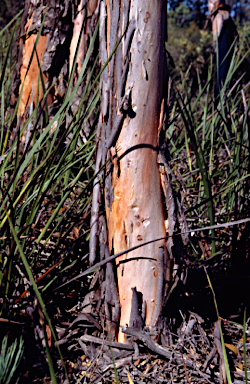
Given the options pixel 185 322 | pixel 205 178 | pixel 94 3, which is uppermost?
pixel 94 3

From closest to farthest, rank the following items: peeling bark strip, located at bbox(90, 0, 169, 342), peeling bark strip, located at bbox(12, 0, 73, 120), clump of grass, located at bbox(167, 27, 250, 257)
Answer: peeling bark strip, located at bbox(90, 0, 169, 342) < clump of grass, located at bbox(167, 27, 250, 257) < peeling bark strip, located at bbox(12, 0, 73, 120)

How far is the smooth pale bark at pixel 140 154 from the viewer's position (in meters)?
0.92

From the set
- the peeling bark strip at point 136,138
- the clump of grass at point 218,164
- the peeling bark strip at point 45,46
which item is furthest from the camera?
the peeling bark strip at point 45,46

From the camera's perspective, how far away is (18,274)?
945 mm

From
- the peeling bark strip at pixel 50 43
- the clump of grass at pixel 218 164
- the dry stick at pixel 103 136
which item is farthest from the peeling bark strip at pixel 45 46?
the dry stick at pixel 103 136

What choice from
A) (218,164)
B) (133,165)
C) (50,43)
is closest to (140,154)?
(133,165)

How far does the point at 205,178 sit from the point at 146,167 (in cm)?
17

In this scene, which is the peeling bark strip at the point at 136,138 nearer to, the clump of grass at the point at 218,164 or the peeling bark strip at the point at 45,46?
the clump of grass at the point at 218,164

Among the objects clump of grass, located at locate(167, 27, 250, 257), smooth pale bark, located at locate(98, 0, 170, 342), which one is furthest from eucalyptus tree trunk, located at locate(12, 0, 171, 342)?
clump of grass, located at locate(167, 27, 250, 257)

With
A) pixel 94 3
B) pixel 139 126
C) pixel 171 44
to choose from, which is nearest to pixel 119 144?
pixel 139 126

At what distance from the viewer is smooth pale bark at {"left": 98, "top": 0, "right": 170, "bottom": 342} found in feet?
3.02

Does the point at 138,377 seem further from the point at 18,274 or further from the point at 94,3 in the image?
the point at 94,3

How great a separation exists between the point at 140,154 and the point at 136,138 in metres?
0.05

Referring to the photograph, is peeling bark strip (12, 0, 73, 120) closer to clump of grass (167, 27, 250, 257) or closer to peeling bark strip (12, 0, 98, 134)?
peeling bark strip (12, 0, 98, 134)
